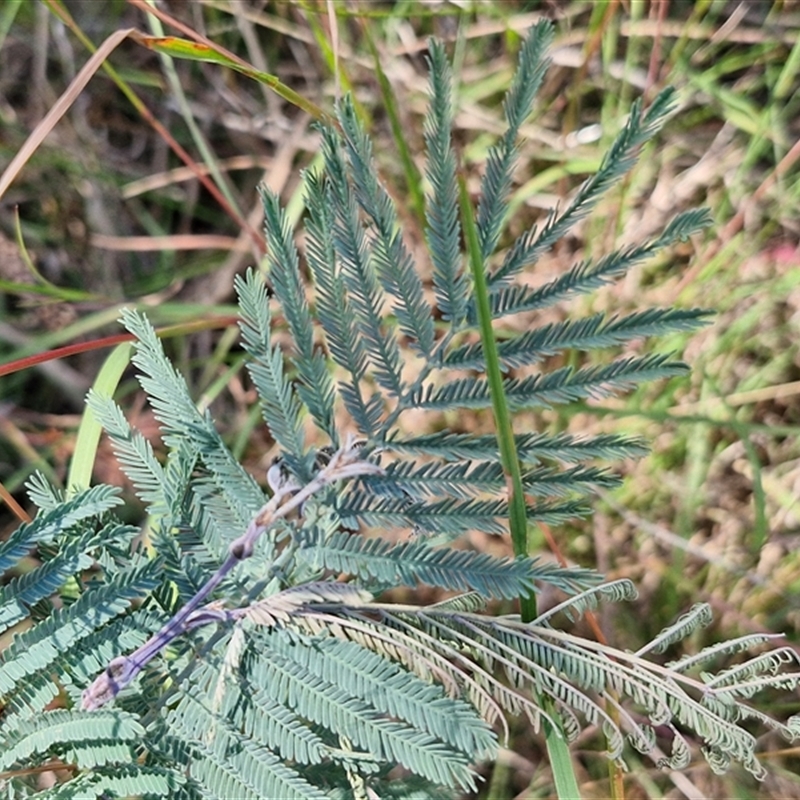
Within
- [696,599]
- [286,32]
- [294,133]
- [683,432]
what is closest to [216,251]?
[294,133]

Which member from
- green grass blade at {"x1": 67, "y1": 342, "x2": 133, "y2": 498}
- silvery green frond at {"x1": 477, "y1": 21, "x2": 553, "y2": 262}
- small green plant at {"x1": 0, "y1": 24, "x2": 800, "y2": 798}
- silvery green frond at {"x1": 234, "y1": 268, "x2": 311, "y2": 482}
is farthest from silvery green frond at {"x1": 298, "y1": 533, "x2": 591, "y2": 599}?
green grass blade at {"x1": 67, "y1": 342, "x2": 133, "y2": 498}

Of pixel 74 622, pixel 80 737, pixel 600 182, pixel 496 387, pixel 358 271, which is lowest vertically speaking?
pixel 80 737

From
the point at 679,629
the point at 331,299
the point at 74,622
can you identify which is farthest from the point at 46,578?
the point at 679,629

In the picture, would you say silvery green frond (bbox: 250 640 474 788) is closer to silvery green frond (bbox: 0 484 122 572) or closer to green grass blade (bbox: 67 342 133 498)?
silvery green frond (bbox: 0 484 122 572)

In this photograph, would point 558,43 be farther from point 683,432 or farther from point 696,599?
point 696,599

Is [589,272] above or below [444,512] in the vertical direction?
above

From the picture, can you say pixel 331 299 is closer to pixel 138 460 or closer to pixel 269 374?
pixel 269 374

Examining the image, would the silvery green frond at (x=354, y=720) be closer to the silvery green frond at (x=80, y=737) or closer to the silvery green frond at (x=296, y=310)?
the silvery green frond at (x=80, y=737)

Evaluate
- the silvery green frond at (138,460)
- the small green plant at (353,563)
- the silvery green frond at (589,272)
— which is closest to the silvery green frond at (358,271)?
the small green plant at (353,563)

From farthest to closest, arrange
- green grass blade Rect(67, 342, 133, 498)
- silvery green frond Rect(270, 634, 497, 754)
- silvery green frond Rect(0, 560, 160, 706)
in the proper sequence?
green grass blade Rect(67, 342, 133, 498)
silvery green frond Rect(0, 560, 160, 706)
silvery green frond Rect(270, 634, 497, 754)
